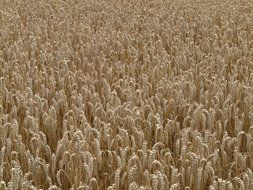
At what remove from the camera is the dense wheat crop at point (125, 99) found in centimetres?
203

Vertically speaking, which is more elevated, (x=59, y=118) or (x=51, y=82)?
(x=51, y=82)

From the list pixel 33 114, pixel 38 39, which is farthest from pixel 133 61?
pixel 33 114

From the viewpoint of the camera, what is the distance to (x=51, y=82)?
10.4ft

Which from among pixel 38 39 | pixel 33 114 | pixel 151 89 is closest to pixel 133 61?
pixel 151 89

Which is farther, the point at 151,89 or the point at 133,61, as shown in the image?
the point at 133,61

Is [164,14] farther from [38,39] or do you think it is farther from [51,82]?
[51,82]

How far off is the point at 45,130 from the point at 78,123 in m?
0.18

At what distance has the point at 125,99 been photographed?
118 inches

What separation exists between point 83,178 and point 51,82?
1238 mm

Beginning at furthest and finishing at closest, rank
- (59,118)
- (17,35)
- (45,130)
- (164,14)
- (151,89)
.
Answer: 1. (164,14)
2. (17,35)
3. (151,89)
4. (59,118)
5. (45,130)

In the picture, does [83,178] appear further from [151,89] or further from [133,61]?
[133,61]

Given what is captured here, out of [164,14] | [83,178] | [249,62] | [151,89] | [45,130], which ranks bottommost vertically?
[83,178]

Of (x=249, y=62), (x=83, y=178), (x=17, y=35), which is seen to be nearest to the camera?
(x=83, y=178)

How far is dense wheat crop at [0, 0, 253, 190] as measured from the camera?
2027 mm
